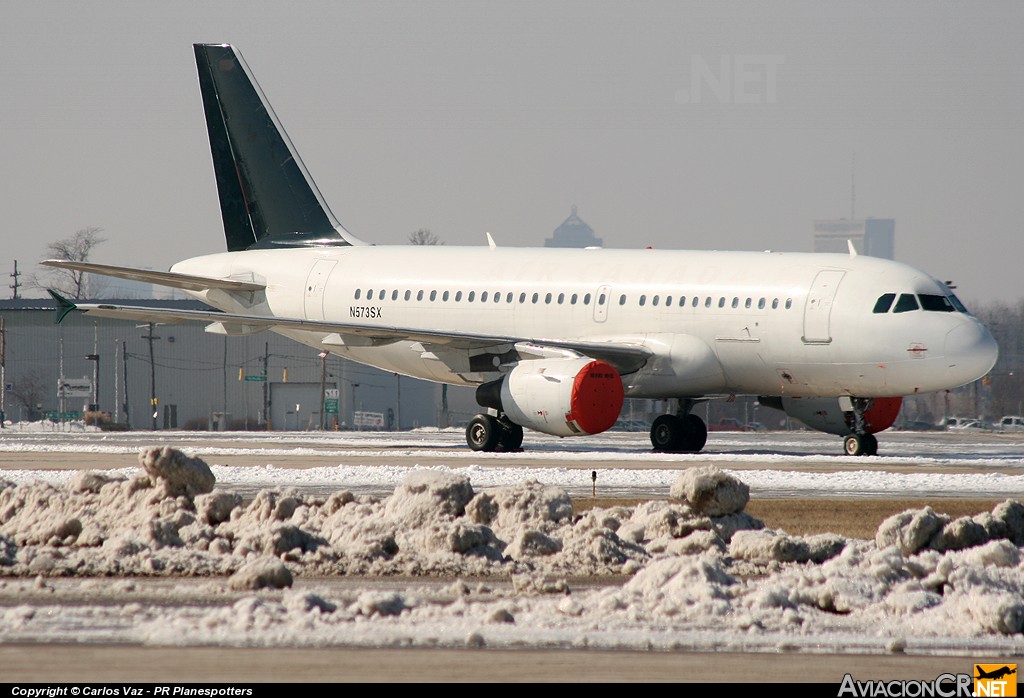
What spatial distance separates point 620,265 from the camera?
31016 mm

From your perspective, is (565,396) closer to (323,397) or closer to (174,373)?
(323,397)

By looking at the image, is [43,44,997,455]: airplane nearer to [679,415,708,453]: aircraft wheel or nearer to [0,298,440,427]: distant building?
[679,415,708,453]: aircraft wheel

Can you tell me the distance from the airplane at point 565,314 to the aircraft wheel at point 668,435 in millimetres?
33

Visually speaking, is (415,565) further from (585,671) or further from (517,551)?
(585,671)

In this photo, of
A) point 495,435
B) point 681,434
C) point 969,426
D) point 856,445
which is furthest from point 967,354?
point 969,426

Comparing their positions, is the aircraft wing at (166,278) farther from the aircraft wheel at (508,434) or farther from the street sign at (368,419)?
the street sign at (368,419)

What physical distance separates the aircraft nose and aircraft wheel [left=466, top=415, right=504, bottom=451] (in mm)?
8921

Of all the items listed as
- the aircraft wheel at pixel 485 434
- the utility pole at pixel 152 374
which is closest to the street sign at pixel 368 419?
the utility pole at pixel 152 374

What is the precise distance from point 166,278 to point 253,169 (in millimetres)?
4962

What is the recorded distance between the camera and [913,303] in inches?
1078

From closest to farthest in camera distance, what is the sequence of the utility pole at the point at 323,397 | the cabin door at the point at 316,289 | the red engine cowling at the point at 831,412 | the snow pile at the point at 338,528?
the snow pile at the point at 338,528
the red engine cowling at the point at 831,412
the cabin door at the point at 316,289
the utility pole at the point at 323,397

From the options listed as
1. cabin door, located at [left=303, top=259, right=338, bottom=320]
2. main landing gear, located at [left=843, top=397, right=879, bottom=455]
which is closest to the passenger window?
main landing gear, located at [left=843, top=397, right=879, bottom=455]

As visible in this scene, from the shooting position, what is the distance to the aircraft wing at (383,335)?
95.6 feet

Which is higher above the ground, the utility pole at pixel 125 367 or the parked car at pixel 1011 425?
the utility pole at pixel 125 367
